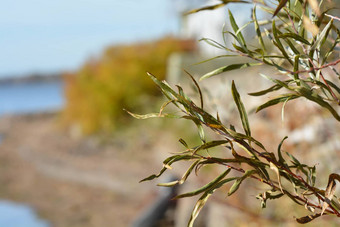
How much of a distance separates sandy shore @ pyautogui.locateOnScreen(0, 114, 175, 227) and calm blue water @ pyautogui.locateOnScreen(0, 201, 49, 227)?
4.7 inches

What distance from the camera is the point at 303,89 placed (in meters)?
0.80

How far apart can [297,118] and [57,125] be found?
8605mm

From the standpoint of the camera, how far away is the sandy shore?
7.81 metres

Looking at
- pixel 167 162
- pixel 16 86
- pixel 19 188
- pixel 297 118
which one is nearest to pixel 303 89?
pixel 167 162

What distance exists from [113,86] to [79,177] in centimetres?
228

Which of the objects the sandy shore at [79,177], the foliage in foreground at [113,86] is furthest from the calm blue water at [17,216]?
the foliage in foreground at [113,86]

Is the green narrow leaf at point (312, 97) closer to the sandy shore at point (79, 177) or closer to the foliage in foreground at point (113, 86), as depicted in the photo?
the sandy shore at point (79, 177)

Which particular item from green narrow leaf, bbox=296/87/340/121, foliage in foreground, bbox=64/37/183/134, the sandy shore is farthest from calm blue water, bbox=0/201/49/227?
green narrow leaf, bbox=296/87/340/121

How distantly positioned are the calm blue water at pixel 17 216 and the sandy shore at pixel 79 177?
0.12 meters

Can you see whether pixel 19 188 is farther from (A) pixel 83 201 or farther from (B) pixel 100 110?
(B) pixel 100 110

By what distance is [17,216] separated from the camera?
8211 millimetres

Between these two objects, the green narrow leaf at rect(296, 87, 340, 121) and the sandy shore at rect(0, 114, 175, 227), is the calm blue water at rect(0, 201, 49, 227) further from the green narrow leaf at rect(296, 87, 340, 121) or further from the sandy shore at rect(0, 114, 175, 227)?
the green narrow leaf at rect(296, 87, 340, 121)

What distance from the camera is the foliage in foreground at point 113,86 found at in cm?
1081

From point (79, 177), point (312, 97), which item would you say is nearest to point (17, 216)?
point (79, 177)
